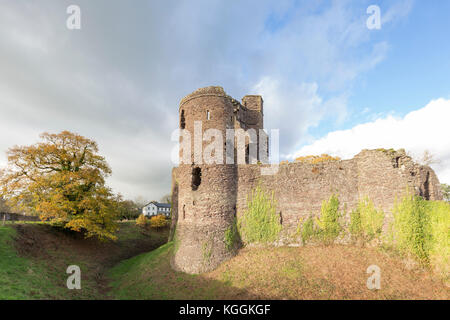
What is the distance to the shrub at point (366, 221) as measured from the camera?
1378cm

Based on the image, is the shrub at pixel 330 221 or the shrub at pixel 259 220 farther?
the shrub at pixel 259 220

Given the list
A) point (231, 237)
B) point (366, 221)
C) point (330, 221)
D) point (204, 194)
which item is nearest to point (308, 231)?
point (330, 221)

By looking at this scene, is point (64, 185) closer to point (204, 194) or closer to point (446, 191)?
point (204, 194)

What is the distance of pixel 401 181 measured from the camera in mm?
13289

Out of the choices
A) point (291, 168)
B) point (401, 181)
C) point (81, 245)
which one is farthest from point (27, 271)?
point (401, 181)

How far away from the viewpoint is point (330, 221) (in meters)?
15.1

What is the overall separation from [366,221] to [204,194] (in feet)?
37.3

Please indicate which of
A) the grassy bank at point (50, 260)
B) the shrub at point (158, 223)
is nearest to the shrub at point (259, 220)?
the grassy bank at point (50, 260)

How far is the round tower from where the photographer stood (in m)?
14.8

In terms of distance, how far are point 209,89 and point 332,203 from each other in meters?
12.9

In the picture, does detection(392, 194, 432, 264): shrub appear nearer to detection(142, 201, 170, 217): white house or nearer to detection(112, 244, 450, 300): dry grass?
detection(112, 244, 450, 300): dry grass

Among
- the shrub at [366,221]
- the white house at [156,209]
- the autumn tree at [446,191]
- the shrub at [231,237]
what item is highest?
the autumn tree at [446,191]

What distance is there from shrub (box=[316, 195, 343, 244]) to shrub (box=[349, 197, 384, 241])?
90cm

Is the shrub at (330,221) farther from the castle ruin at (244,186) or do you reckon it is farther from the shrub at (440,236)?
the shrub at (440,236)
